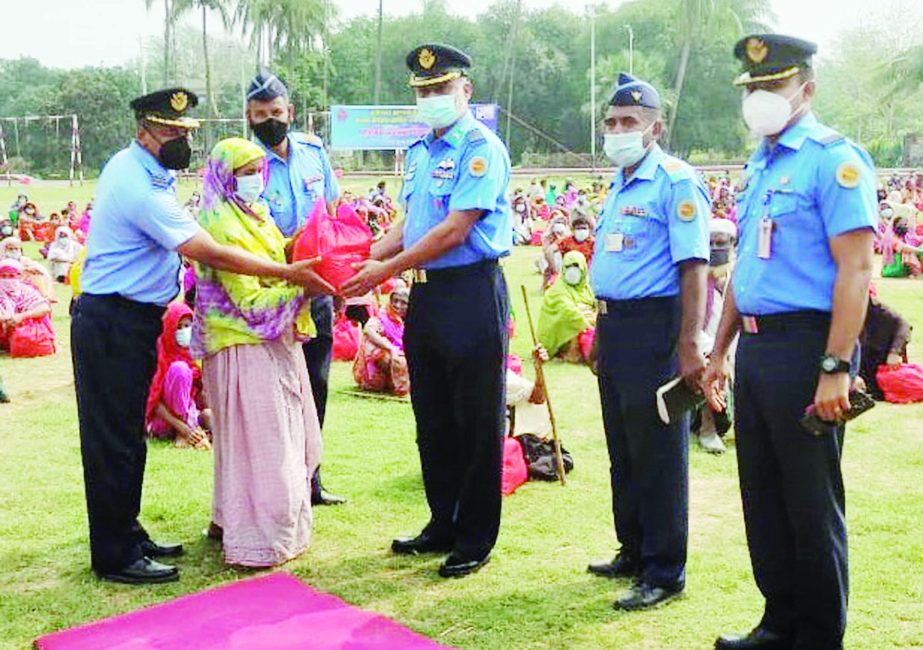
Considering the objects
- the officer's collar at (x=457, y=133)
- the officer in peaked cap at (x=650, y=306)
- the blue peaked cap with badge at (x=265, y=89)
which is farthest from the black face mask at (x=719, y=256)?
the blue peaked cap with badge at (x=265, y=89)

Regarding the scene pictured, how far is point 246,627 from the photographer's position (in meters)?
3.87

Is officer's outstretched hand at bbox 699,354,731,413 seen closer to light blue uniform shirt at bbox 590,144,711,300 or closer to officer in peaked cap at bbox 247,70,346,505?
light blue uniform shirt at bbox 590,144,711,300

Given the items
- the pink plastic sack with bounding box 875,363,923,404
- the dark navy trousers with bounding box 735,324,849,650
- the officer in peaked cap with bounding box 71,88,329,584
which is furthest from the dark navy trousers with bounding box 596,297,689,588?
the pink plastic sack with bounding box 875,363,923,404

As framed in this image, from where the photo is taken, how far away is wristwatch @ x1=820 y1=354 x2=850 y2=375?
3.00 meters

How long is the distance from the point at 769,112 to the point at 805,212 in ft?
1.10

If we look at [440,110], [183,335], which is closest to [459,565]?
[440,110]

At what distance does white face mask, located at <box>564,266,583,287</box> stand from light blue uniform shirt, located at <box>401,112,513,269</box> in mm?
5576

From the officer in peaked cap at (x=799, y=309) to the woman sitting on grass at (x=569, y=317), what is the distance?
630cm

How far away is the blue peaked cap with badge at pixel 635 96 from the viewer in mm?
4012

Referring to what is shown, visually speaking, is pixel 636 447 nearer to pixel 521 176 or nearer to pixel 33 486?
pixel 33 486

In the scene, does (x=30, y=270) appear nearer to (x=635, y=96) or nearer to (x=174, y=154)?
(x=174, y=154)

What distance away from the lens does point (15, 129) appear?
187 feet

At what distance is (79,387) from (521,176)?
4622 centimetres

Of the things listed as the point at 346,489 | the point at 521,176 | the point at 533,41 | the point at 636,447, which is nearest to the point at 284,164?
the point at 346,489
